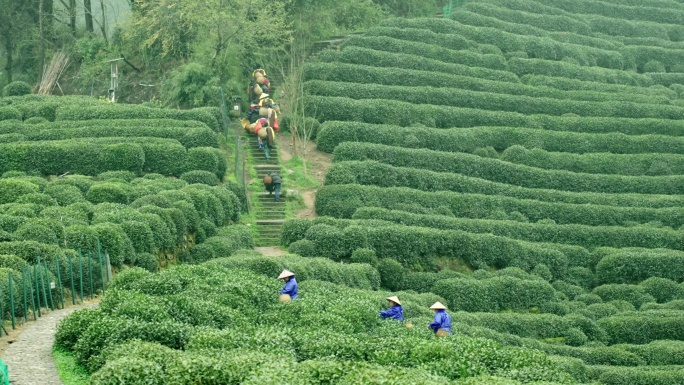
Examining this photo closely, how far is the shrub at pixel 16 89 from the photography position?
5628cm

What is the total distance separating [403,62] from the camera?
61688 millimetres

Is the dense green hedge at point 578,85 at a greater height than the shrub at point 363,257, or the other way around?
the dense green hedge at point 578,85

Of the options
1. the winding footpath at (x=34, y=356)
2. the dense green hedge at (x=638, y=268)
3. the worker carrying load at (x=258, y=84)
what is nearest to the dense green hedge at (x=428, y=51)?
the worker carrying load at (x=258, y=84)

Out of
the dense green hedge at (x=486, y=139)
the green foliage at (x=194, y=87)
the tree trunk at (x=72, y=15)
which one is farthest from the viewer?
the tree trunk at (x=72, y=15)

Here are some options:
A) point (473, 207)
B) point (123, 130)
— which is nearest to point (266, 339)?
point (473, 207)

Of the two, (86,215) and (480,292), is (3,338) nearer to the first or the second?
(86,215)

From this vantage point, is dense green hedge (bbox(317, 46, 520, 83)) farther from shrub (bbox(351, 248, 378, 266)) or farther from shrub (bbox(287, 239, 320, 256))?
shrub (bbox(351, 248, 378, 266))

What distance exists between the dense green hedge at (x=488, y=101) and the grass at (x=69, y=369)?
3301cm

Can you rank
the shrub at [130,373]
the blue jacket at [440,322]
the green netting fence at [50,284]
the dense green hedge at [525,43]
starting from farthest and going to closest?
the dense green hedge at [525,43] → the blue jacket at [440,322] → the green netting fence at [50,284] → the shrub at [130,373]

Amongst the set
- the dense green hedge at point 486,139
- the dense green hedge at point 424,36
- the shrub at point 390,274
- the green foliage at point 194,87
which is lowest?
A: the shrub at point 390,274

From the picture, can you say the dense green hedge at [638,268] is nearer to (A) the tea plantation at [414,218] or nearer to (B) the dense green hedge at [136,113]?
(A) the tea plantation at [414,218]

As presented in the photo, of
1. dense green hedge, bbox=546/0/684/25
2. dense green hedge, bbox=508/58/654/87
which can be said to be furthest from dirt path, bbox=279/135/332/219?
dense green hedge, bbox=546/0/684/25

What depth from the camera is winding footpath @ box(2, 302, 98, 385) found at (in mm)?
22906

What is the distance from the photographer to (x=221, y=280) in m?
29.2
